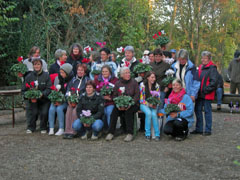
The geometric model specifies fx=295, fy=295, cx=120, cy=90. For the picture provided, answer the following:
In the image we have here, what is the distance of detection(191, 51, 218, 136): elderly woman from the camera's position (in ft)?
23.3

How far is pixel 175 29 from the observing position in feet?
75.5

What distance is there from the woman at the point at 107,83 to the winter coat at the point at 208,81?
2127mm

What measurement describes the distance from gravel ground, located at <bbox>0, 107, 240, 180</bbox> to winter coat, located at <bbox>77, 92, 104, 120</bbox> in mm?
662

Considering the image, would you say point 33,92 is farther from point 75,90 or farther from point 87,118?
point 87,118

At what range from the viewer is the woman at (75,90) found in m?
6.98

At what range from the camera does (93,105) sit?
6.85 meters

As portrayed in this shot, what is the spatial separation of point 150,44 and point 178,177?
1869 centimetres

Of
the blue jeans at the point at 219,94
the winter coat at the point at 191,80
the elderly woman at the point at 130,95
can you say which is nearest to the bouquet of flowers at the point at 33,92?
the elderly woman at the point at 130,95

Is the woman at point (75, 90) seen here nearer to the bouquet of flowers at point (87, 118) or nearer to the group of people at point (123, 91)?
the group of people at point (123, 91)

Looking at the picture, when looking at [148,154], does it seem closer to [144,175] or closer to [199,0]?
[144,175]

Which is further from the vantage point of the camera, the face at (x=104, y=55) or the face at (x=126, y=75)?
the face at (x=104, y=55)

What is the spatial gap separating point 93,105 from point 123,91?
79 cm

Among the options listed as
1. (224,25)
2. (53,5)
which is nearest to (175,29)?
(224,25)

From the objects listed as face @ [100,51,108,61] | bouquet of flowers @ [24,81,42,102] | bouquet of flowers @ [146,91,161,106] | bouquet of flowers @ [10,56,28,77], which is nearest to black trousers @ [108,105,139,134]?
bouquet of flowers @ [146,91,161,106]
